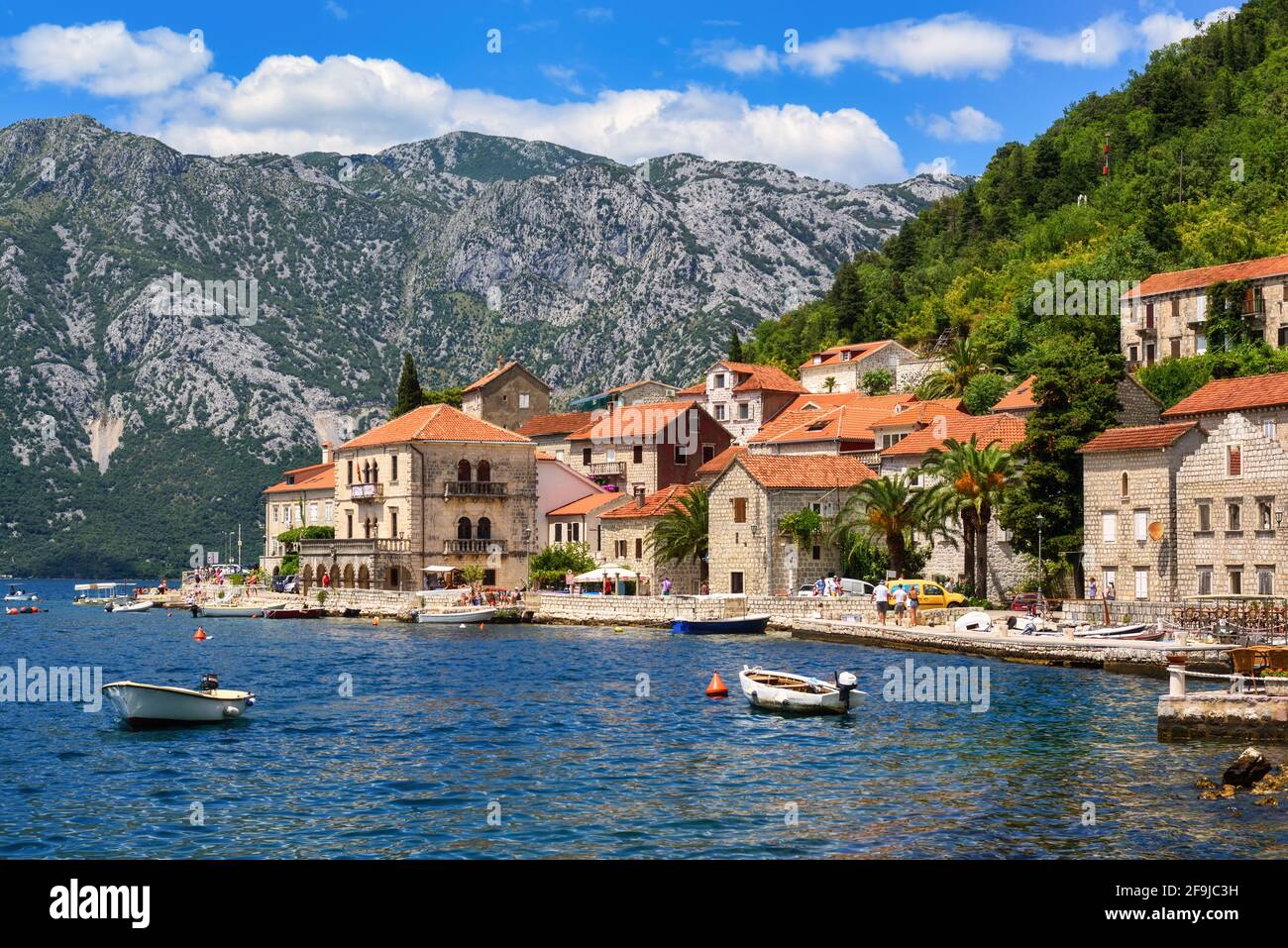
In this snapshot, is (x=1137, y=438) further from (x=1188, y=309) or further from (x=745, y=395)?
(x=745, y=395)

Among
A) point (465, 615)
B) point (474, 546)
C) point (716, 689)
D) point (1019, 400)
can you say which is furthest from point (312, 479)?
point (716, 689)

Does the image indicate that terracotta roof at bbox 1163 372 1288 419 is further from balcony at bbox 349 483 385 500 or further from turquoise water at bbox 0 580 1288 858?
balcony at bbox 349 483 385 500

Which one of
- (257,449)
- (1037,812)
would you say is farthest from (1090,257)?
(257,449)

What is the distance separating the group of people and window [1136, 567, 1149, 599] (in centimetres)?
911

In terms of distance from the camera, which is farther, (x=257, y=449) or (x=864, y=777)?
(x=257, y=449)

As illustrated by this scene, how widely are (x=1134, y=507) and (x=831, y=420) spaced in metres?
30.8

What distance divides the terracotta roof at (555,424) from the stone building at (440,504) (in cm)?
1234

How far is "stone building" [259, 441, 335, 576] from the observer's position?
370 ft

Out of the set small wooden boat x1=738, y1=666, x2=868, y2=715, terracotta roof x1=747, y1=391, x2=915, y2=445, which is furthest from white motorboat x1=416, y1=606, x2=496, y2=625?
small wooden boat x1=738, y1=666, x2=868, y2=715

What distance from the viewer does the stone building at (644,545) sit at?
82.1m

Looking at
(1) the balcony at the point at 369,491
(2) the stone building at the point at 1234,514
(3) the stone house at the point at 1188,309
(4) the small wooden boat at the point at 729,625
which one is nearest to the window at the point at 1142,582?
(2) the stone building at the point at 1234,514
